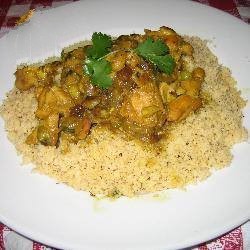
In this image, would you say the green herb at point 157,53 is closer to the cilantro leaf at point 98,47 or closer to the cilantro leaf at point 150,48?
the cilantro leaf at point 150,48

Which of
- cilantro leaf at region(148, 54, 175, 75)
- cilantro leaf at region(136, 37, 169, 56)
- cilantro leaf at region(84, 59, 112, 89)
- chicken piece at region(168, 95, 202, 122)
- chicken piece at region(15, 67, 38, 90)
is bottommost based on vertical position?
chicken piece at region(15, 67, 38, 90)

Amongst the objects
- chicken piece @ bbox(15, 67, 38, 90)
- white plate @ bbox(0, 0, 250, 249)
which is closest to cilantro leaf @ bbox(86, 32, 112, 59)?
chicken piece @ bbox(15, 67, 38, 90)

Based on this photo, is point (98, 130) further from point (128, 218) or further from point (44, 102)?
point (128, 218)

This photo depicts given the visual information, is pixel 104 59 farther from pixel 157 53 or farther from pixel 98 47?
pixel 157 53

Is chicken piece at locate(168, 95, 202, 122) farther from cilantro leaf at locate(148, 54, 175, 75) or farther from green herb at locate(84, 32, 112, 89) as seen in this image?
green herb at locate(84, 32, 112, 89)

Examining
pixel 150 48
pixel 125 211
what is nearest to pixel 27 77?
pixel 150 48

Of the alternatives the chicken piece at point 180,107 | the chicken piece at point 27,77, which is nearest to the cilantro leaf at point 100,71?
the chicken piece at point 180,107
